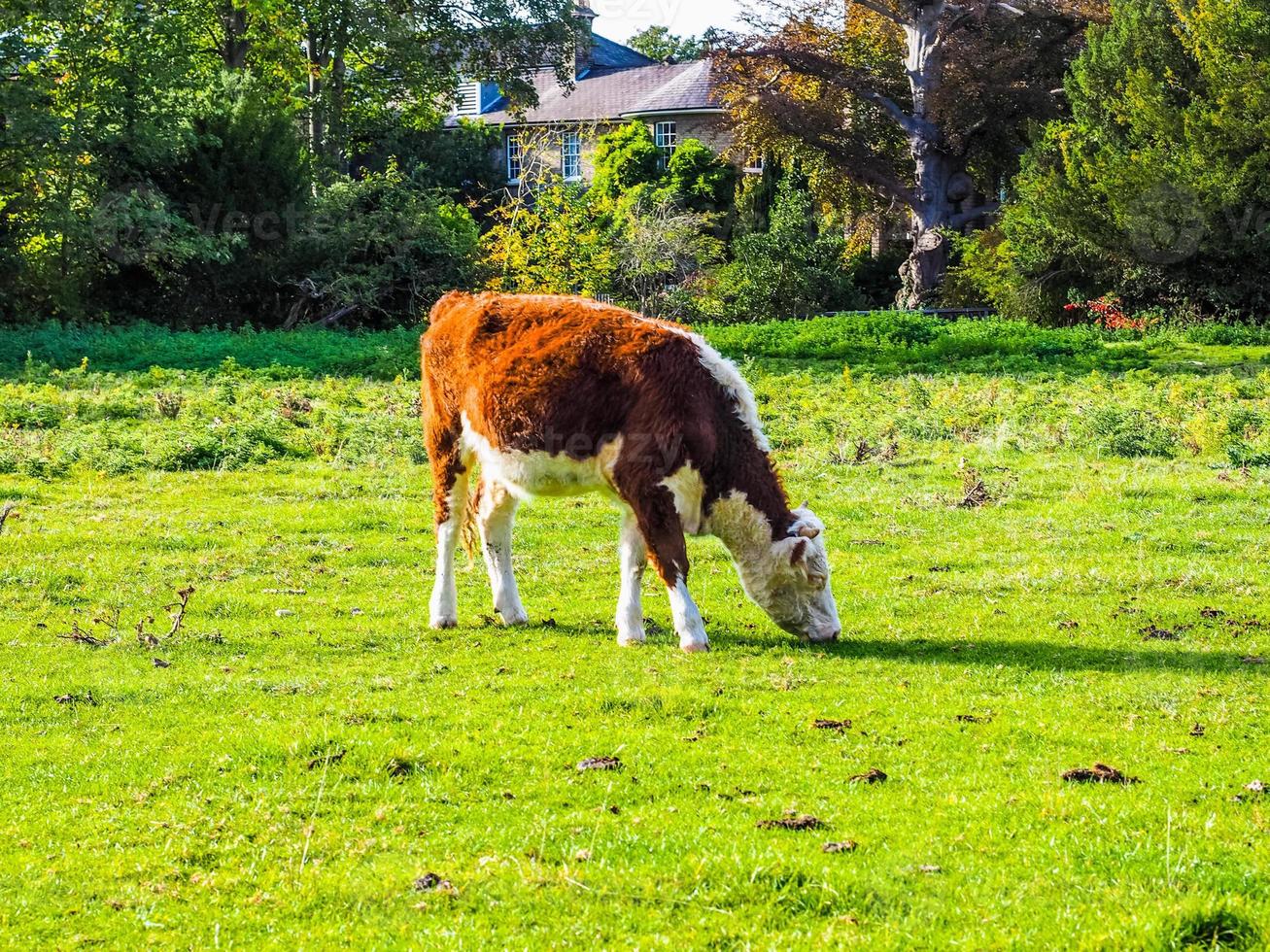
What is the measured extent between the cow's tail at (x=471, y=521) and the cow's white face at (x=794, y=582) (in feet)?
7.00

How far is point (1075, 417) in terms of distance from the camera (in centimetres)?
1986

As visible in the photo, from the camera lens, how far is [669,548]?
9.95m

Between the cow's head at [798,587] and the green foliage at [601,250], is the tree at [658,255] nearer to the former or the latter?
the green foliage at [601,250]

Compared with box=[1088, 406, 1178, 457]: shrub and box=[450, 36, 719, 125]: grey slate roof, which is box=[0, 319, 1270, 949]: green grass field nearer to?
box=[1088, 406, 1178, 457]: shrub

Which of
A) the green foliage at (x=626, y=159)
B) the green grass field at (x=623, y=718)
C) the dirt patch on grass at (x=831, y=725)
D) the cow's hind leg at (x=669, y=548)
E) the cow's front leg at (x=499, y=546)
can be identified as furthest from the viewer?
the green foliage at (x=626, y=159)

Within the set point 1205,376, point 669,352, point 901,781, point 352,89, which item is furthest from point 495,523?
point 352,89

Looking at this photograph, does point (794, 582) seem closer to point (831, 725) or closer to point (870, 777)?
point (831, 725)

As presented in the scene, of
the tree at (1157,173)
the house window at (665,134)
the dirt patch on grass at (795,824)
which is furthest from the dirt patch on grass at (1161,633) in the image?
the house window at (665,134)

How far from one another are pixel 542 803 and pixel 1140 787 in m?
2.90

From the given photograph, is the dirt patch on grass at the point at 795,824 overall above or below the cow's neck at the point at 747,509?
below

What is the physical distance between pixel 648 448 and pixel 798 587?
148 centimetres

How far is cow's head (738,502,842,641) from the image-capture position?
10.1m

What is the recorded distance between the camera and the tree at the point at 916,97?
41656mm

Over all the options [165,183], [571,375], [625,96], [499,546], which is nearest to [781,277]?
[165,183]
